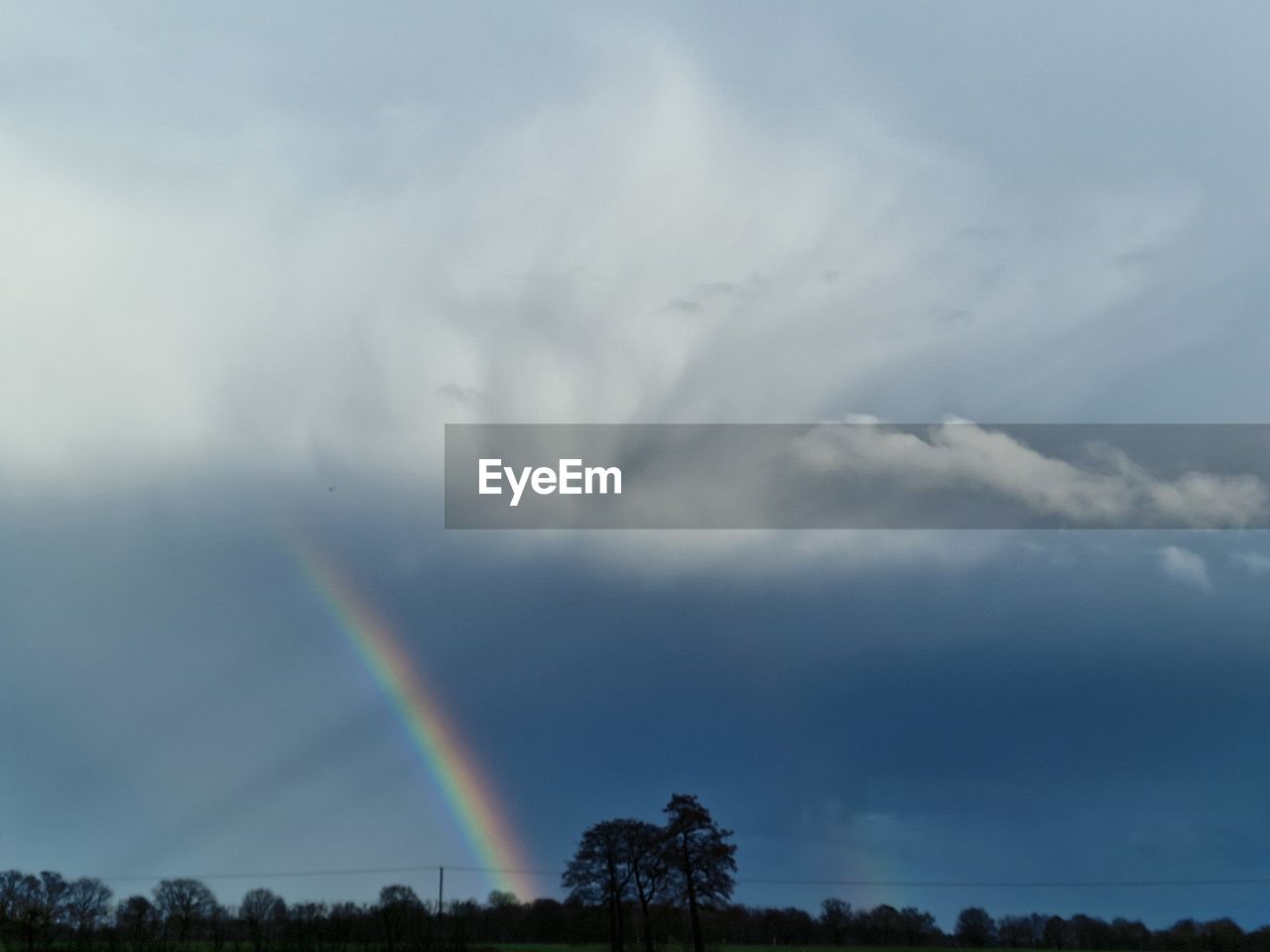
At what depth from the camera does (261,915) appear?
105 metres

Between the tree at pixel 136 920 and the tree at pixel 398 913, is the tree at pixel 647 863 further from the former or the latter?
the tree at pixel 136 920

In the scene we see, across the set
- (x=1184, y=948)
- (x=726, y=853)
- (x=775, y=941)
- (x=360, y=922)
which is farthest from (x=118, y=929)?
(x=1184, y=948)

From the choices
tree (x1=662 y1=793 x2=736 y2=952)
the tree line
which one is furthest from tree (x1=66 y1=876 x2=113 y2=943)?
tree (x1=662 y1=793 x2=736 y2=952)

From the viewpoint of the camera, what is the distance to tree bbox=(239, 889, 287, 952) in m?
93.9

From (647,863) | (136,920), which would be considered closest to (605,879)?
(647,863)

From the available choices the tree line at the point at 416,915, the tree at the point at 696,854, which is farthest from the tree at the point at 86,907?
the tree at the point at 696,854

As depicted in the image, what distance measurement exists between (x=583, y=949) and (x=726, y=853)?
1937 centimetres

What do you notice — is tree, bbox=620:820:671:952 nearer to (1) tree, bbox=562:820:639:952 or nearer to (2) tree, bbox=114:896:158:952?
(1) tree, bbox=562:820:639:952

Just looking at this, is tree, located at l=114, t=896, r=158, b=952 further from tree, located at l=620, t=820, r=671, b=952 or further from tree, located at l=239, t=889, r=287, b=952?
tree, located at l=620, t=820, r=671, b=952

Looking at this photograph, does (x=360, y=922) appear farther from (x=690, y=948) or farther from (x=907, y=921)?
(x=907, y=921)

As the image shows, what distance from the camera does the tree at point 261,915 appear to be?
93.9m

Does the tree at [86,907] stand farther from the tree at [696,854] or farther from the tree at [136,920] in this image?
the tree at [696,854]

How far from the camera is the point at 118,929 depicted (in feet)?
326

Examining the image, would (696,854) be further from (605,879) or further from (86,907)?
(86,907)
